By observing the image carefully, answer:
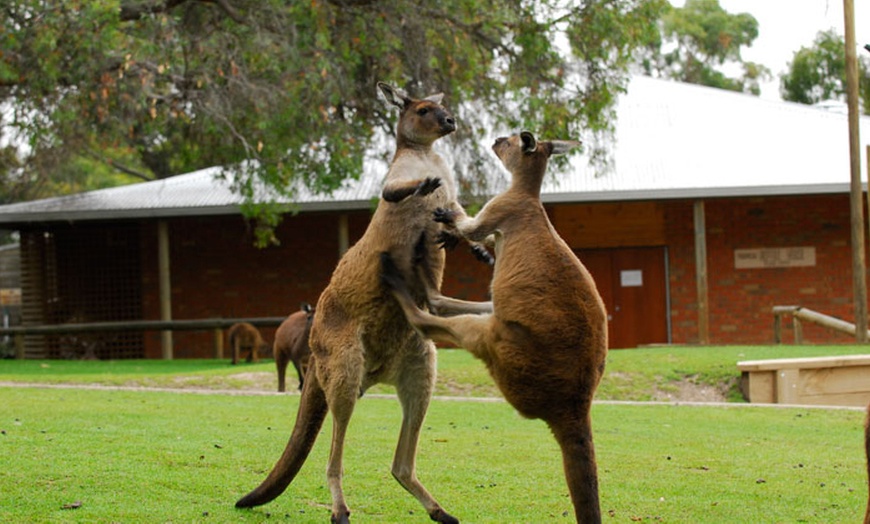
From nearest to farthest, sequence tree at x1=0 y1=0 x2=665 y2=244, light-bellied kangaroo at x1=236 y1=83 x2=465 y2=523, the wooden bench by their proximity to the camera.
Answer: light-bellied kangaroo at x1=236 y1=83 x2=465 y2=523
the wooden bench
tree at x1=0 y1=0 x2=665 y2=244

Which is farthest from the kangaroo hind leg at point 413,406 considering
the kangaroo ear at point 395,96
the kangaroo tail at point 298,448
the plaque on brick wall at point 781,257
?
the plaque on brick wall at point 781,257

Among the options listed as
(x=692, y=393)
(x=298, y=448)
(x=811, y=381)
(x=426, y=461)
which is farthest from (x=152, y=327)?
(x=298, y=448)

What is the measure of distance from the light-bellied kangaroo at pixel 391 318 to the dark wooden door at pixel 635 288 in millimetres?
17358

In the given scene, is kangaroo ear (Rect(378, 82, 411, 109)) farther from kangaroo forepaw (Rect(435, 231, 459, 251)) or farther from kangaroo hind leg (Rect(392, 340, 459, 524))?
kangaroo hind leg (Rect(392, 340, 459, 524))

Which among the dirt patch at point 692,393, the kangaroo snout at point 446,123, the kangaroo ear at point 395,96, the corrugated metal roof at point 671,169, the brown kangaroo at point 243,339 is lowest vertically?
the dirt patch at point 692,393

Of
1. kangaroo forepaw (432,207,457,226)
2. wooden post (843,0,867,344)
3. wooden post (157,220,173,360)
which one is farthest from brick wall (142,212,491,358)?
kangaroo forepaw (432,207,457,226)

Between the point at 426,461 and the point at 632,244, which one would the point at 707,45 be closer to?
the point at 632,244

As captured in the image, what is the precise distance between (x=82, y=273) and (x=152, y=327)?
4.77 meters

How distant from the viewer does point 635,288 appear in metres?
23.8

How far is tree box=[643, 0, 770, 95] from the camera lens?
47.2 m

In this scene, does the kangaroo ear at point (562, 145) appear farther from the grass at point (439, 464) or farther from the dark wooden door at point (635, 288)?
the dark wooden door at point (635, 288)

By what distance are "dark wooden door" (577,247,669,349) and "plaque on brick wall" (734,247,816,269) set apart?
1.85 meters

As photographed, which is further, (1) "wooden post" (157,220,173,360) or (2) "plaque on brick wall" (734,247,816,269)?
(2) "plaque on brick wall" (734,247,816,269)

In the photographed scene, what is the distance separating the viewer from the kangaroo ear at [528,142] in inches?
236
